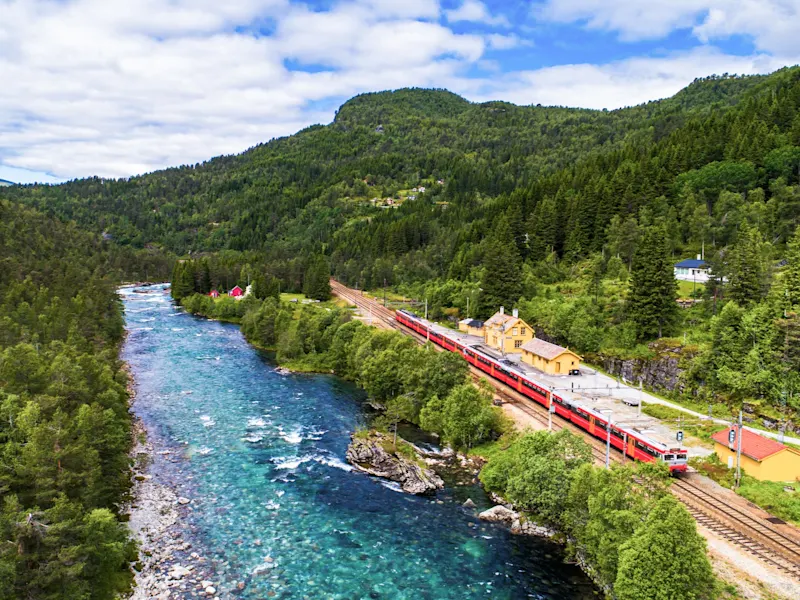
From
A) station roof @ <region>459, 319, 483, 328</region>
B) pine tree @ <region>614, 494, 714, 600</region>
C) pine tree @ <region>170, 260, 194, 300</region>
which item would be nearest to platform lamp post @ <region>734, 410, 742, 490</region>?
pine tree @ <region>614, 494, 714, 600</region>

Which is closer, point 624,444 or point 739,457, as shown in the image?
point 739,457

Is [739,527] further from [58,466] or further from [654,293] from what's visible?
[58,466]

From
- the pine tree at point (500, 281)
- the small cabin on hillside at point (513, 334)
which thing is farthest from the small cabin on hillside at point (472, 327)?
the small cabin on hillside at point (513, 334)

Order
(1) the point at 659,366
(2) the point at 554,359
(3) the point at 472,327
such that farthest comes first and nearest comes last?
(3) the point at 472,327 → (2) the point at 554,359 → (1) the point at 659,366

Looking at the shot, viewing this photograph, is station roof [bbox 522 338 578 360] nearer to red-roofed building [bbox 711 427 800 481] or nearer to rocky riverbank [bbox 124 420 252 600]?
red-roofed building [bbox 711 427 800 481]

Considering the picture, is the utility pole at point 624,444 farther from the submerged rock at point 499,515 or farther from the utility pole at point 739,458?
the submerged rock at point 499,515

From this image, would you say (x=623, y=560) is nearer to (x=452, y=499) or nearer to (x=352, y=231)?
(x=452, y=499)

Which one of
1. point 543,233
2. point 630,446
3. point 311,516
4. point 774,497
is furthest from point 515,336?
point 311,516

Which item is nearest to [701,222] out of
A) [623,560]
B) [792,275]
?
[792,275]
